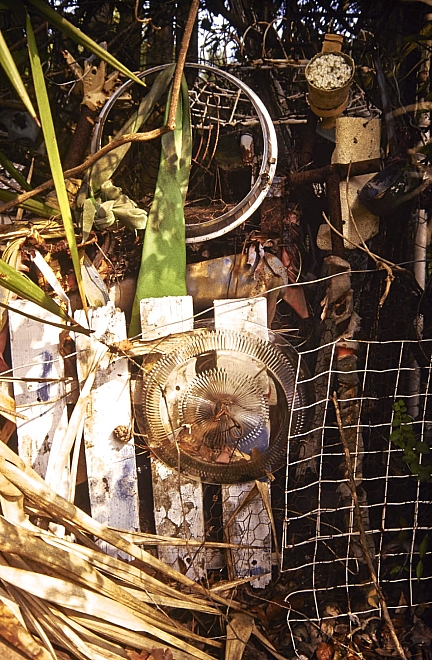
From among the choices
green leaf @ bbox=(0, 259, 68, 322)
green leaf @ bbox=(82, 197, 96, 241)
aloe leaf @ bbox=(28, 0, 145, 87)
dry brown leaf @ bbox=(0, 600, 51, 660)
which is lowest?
dry brown leaf @ bbox=(0, 600, 51, 660)

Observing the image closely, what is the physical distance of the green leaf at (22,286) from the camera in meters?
1.89

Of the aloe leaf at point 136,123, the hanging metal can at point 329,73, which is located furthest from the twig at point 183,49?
the hanging metal can at point 329,73

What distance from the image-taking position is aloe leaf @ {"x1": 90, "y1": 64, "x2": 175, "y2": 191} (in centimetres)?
254

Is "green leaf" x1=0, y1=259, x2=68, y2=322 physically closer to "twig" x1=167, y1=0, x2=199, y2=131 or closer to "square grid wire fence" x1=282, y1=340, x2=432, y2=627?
"twig" x1=167, y1=0, x2=199, y2=131

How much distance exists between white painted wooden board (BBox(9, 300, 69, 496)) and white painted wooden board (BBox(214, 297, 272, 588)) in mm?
761

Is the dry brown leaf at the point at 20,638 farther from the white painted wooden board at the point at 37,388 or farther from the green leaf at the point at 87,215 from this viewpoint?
the green leaf at the point at 87,215

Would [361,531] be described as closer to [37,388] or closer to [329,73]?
[37,388]

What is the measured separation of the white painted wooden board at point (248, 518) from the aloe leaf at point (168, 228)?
0.26m

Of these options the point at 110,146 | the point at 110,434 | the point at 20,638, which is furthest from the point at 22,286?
the point at 20,638

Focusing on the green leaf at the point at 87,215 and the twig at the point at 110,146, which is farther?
the green leaf at the point at 87,215

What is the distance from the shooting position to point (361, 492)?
2.71 meters

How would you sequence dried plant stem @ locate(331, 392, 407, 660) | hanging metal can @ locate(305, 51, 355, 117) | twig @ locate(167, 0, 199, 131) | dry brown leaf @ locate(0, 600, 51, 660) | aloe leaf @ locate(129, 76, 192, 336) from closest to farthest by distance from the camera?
twig @ locate(167, 0, 199, 131) → dry brown leaf @ locate(0, 600, 51, 660) → dried plant stem @ locate(331, 392, 407, 660) → hanging metal can @ locate(305, 51, 355, 117) → aloe leaf @ locate(129, 76, 192, 336)

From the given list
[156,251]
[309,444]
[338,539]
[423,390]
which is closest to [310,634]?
[338,539]

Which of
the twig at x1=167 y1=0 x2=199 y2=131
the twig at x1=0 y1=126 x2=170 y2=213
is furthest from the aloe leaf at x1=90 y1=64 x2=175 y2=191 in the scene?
the twig at x1=167 y1=0 x2=199 y2=131
